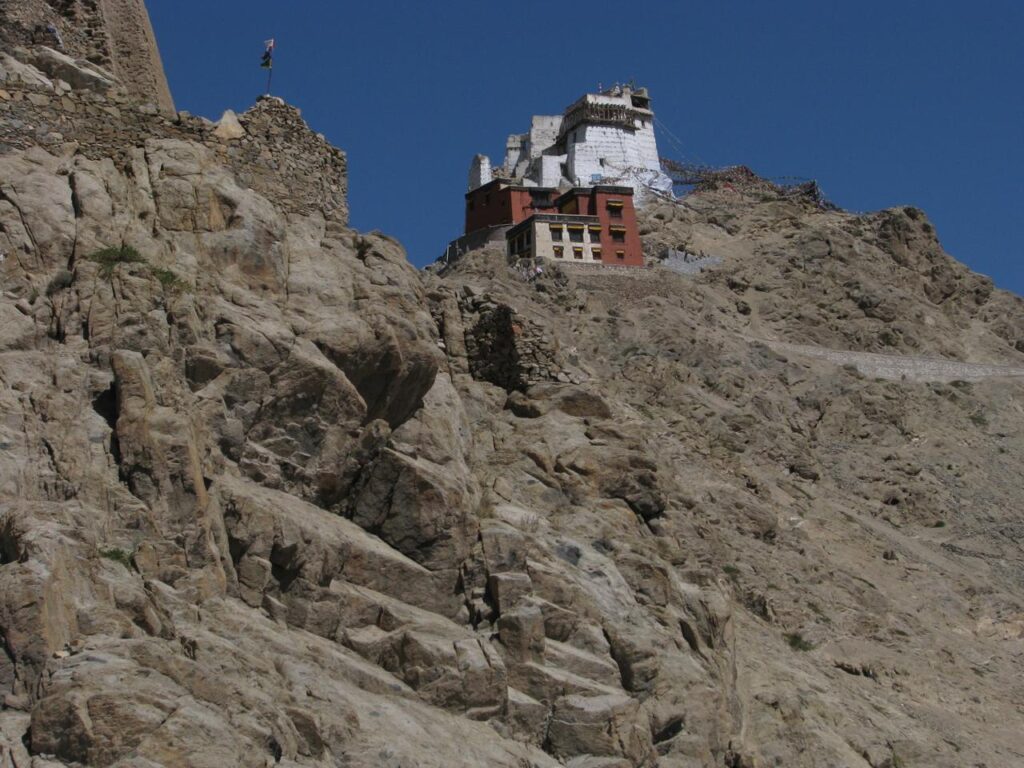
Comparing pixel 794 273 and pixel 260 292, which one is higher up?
pixel 794 273

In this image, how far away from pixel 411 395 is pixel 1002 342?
5863 cm

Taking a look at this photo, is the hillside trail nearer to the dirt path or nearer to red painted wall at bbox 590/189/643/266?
the dirt path

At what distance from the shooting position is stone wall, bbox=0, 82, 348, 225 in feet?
87.0

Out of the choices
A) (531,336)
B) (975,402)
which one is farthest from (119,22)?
(975,402)

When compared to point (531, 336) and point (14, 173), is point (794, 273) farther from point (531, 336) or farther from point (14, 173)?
point (14, 173)

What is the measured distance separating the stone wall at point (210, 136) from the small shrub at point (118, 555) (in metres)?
8.58

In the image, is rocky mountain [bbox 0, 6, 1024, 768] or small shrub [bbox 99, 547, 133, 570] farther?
small shrub [bbox 99, 547, 133, 570]

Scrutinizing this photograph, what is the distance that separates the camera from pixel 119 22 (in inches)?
1271

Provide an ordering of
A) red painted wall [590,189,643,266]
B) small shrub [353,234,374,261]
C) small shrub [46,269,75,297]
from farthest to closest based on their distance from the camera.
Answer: red painted wall [590,189,643,266] < small shrub [353,234,374,261] < small shrub [46,269,75,297]

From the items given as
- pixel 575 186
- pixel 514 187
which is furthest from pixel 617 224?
pixel 575 186

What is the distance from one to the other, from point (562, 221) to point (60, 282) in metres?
52.1

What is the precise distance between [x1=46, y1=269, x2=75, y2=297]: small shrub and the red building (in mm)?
49039

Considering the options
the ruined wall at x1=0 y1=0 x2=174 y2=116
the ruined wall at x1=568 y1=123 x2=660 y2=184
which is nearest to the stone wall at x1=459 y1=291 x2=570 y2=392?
the ruined wall at x1=0 y1=0 x2=174 y2=116

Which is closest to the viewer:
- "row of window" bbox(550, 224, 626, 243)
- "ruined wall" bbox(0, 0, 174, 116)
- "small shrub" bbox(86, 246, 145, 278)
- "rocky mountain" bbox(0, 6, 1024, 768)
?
"rocky mountain" bbox(0, 6, 1024, 768)
